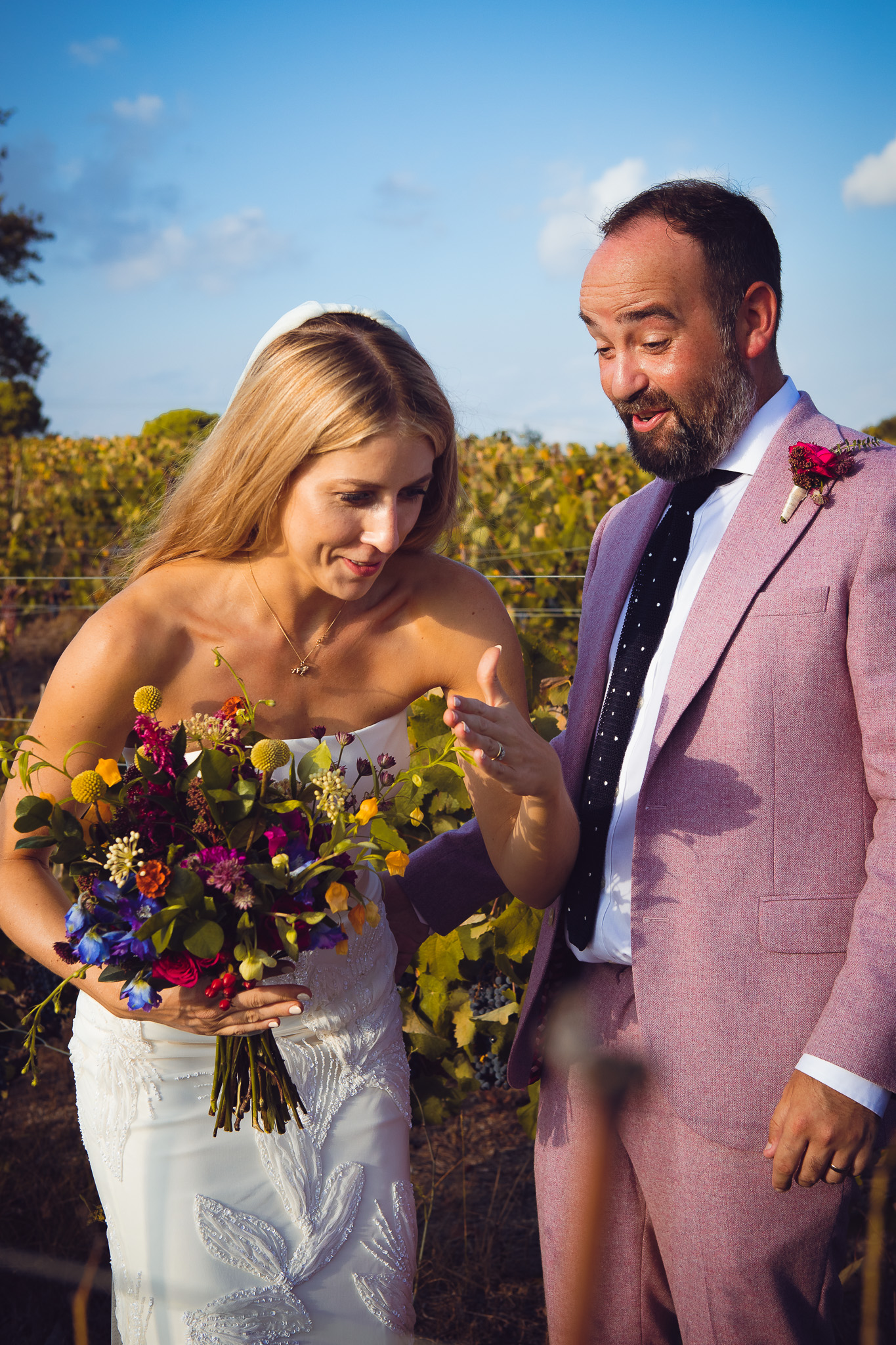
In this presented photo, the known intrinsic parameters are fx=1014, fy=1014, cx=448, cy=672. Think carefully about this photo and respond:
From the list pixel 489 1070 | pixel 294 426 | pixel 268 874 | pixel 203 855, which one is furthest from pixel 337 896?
pixel 489 1070

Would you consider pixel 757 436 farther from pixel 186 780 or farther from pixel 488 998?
pixel 488 998

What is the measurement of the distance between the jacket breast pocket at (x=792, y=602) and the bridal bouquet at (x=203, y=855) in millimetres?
717

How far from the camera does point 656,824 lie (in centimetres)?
198

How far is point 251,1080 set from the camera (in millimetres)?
1901

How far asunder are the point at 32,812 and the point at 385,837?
569mm

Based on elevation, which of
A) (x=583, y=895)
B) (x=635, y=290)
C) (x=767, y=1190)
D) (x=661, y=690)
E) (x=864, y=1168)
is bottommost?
(x=767, y=1190)

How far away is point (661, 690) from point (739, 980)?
0.57 m

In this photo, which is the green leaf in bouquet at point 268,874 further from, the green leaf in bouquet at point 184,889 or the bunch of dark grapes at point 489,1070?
the bunch of dark grapes at point 489,1070

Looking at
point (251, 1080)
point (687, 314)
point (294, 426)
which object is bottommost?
point (251, 1080)

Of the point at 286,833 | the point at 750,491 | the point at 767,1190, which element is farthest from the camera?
the point at 750,491

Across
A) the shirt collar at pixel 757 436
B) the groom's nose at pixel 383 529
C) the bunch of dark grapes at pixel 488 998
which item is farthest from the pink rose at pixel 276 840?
the bunch of dark grapes at pixel 488 998

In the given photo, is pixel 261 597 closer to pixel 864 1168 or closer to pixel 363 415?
pixel 363 415

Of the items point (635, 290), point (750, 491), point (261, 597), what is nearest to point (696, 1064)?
point (750, 491)

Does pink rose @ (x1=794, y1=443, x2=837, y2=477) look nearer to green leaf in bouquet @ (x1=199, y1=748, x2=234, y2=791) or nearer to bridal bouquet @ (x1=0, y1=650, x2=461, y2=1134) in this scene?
bridal bouquet @ (x1=0, y1=650, x2=461, y2=1134)
